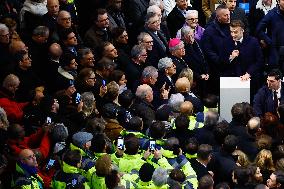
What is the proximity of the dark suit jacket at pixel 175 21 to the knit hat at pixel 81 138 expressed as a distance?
492cm

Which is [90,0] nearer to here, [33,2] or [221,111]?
[33,2]

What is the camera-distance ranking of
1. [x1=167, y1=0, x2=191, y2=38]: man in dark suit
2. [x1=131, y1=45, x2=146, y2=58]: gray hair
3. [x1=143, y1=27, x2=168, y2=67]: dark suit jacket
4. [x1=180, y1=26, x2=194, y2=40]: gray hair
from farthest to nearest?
[x1=167, y1=0, x2=191, y2=38]: man in dark suit
[x1=180, y1=26, x2=194, y2=40]: gray hair
[x1=143, y1=27, x2=168, y2=67]: dark suit jacket
[x1=131, y1=45, x2=146, y2=58]: gray hair

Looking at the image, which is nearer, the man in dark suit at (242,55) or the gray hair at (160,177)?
the gray hair at (160,177)

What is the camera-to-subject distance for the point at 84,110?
14.9m

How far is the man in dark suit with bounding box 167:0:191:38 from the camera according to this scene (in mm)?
17969

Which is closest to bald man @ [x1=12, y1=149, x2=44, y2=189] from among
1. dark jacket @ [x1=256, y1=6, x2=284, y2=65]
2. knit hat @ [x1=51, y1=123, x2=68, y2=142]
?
knit hat @ [x1=51, y1=123, x2=68, y2=142]

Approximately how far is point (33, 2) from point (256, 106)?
151 inches

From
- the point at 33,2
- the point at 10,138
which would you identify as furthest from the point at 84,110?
the point at 33,2

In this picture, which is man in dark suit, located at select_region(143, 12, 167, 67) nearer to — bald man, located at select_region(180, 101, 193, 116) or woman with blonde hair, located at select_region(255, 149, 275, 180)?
bald man, located at select_region(180, 101, 193, 116)

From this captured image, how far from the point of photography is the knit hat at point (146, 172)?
506 inches

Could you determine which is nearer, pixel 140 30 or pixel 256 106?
pixel 256 106

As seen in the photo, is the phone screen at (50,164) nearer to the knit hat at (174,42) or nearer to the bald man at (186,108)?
the bald man at (186,108)

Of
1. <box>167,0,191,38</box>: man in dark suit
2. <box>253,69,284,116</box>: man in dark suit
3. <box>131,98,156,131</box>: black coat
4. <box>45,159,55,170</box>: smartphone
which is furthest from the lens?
<box>167,0,191,38</box>: man in dark suit

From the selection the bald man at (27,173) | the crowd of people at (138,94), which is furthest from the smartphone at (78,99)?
the bald man at (27,173)
